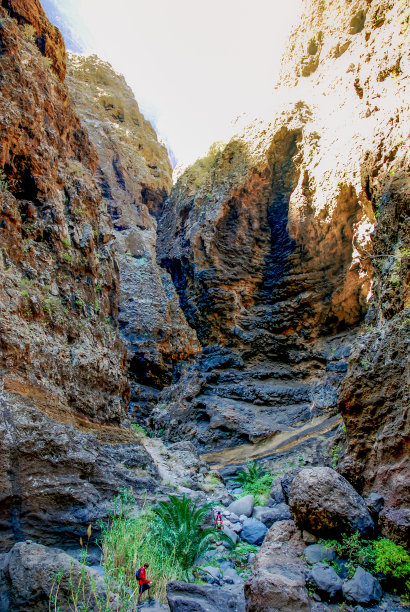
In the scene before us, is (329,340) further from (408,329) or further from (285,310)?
(408,329)

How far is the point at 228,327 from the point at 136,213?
56.1 ft

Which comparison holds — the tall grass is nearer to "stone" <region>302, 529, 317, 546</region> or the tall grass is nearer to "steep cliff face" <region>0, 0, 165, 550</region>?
"steep cliff face" <region>0, 0, 165, 550</region>

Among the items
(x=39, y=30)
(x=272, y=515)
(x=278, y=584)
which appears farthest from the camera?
(x=39, y=30)

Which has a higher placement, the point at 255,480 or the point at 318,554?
the point at 318,554

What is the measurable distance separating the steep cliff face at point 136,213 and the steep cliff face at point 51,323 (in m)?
10.8

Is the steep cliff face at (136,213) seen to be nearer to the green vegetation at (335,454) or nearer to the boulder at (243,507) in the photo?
the boulder at (243,507)

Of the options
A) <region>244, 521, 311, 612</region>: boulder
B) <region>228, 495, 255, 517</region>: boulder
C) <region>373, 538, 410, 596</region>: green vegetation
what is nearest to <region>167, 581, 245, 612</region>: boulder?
<region>244, 521, 311, 612</region>: boulder

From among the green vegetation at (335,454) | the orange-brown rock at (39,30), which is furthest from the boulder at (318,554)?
the orange-brown rock at (39,30)

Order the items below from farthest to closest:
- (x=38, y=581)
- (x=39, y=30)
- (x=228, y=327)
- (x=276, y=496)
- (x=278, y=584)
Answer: (x=228, y=327)
(x=39, y=30)
(x=276, y=496)
(x=278, y=584)
(x=38, y=581)

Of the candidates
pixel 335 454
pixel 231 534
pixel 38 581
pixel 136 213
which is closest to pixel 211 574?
pixel 231 534

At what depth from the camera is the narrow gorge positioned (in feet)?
14.7

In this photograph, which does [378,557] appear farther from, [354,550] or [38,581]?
[38,581]

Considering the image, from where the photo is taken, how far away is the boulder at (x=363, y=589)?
3.69 m

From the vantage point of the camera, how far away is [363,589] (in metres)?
3.75
